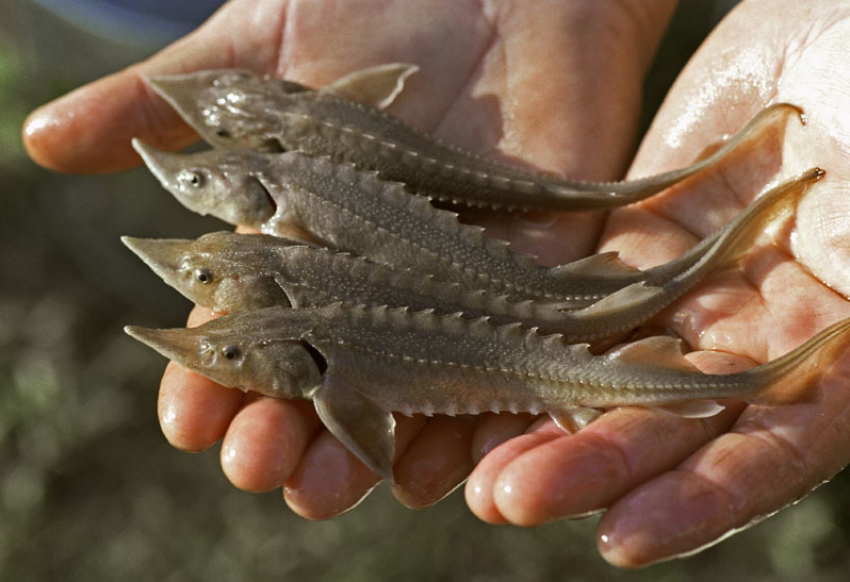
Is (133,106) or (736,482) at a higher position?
(736,482)

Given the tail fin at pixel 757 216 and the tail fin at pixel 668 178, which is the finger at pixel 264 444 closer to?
the tail fin at pixel 668 178

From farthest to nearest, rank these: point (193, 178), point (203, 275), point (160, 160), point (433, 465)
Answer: point (160, 160)
point (193, 178)
point (203, 275)
point (433, 465)

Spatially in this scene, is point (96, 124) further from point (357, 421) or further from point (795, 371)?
point (795, 371)

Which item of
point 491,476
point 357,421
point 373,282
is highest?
point 491,476

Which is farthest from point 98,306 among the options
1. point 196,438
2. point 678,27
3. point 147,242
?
point 678,27

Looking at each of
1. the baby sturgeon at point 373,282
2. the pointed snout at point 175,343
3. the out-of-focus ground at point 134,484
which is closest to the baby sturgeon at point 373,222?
the baby sturgeon at point 373,282

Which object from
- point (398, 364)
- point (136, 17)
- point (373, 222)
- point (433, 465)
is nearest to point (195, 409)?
point (398, 364)

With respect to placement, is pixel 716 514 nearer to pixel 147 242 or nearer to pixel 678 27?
pixel 147 242
